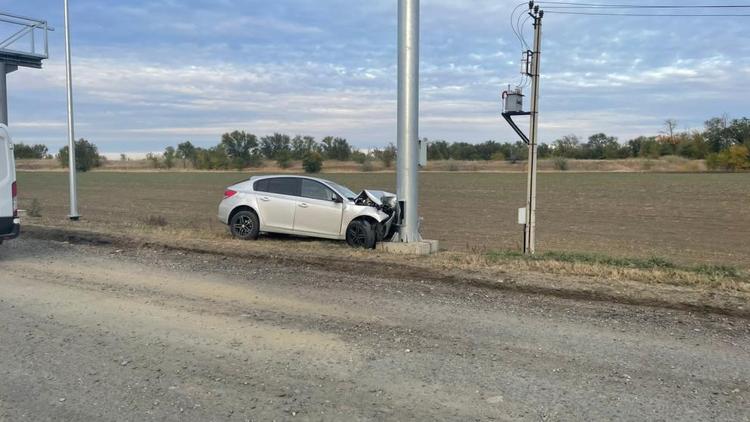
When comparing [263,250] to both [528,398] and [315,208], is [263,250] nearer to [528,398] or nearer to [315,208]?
[315,208]

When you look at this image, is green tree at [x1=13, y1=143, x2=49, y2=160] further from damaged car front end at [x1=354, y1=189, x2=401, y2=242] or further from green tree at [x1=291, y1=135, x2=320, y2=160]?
damaged car front end at [x1=354, y1=189, x2=401, y2=242]

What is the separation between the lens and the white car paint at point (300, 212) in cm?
1248

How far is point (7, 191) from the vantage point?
998 centimetres

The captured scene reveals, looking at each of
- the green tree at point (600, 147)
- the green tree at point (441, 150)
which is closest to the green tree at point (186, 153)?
the green tree at point (441, 150)

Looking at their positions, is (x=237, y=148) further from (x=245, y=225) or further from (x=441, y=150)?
A: (x=245, y=225)

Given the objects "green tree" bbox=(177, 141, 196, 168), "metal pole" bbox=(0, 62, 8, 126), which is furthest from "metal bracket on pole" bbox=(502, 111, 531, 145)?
"green tree" bbox=(177, 141, 196, 168)

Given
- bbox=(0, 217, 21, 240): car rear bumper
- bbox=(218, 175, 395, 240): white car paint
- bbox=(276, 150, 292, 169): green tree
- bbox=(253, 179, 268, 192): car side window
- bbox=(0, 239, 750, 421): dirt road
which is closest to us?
bbox=(0, 239, 750, 421): dirt road

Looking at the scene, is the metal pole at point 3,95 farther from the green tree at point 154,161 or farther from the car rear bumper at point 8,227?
the green tree at point 154,161

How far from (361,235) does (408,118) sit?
247 cm

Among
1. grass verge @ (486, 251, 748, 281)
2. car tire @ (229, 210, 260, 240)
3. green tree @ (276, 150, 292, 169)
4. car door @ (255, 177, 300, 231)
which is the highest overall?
green tree @ (276, 150, 292, 169)

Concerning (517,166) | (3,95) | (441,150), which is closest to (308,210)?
(3,95)

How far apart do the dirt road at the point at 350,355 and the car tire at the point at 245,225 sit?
17.0 feet

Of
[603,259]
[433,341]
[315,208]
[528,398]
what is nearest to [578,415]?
[528,398]

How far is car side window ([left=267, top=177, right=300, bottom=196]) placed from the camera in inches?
521
